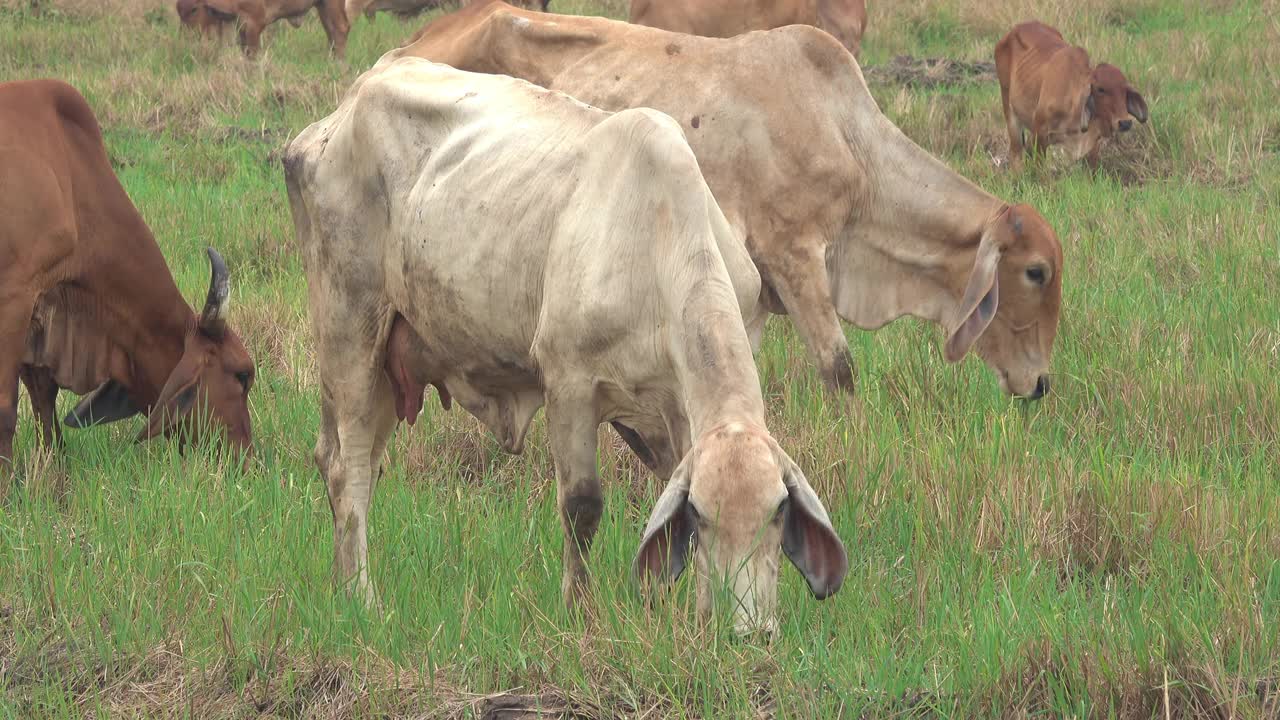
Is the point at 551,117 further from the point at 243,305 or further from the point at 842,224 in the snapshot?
the point at 243,305

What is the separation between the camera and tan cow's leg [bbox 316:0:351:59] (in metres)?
13.9

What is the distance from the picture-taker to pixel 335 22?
1409 centimetres

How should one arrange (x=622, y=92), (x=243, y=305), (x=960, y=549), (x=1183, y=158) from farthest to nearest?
(x=1183, y=158) < (x=243, y=305) < (x=622, y=92) < (x=960, y=549)

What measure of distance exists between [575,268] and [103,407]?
270 centimetres

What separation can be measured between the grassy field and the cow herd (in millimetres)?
185

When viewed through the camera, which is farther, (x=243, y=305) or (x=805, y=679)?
(x=243, y=305)

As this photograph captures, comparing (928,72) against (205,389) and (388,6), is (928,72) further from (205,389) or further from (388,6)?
(205,389)

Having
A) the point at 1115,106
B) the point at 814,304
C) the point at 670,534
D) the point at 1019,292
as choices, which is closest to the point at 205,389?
the point at 814,304

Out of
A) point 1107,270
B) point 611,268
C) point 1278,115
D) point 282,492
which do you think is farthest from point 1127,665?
point 1278,115

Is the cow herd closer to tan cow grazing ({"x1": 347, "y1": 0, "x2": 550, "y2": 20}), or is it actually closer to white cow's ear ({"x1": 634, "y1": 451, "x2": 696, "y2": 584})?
white cow's ear ({"x1": 634, "y1": 451, "x2": 696, "y2": 584})

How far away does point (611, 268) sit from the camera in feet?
11.9

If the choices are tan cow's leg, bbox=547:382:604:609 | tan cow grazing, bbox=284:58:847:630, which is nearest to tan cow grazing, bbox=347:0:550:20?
tan cow grazing, bbox=284:58:847:630

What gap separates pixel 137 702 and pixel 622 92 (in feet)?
11.7

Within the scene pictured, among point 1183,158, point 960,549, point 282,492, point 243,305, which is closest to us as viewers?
point 960,549
